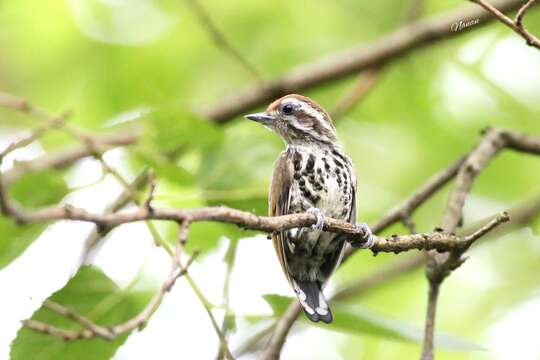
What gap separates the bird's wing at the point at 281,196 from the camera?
5199 millimetres

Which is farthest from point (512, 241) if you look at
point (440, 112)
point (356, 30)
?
point (356, 30)

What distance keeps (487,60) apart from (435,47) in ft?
1.42

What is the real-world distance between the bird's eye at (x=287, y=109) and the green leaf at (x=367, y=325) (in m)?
1.47

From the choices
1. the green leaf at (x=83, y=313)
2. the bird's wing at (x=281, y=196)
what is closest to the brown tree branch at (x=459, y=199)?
the bird's wing at (x=281, y=196)

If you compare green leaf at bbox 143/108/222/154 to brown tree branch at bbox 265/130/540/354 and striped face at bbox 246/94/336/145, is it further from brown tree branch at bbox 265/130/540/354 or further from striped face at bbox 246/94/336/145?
brown tree branch at bbox 265/130/540/354

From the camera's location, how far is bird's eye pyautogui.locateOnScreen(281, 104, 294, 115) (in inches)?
227

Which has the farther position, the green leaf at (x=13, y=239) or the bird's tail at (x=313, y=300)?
the bird's tail at (x=313, y=300)

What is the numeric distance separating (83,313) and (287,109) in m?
2.09

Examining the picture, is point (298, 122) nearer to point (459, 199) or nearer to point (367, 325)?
point (459, 199)

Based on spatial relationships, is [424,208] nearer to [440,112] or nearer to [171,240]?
[440,112]

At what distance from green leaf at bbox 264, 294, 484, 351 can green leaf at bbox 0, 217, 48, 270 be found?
3.99 feet

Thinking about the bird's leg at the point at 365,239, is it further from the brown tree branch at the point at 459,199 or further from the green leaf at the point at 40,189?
the green leaf at the point at 40,189

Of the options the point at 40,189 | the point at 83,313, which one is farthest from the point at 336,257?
the point at 40,189

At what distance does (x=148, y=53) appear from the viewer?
7.75 m
